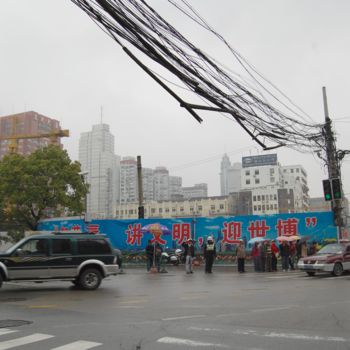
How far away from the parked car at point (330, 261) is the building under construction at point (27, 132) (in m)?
67.6

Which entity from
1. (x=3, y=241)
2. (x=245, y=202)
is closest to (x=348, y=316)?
(x=3, y=241)

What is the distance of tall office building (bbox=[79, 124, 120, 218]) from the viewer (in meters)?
70.9

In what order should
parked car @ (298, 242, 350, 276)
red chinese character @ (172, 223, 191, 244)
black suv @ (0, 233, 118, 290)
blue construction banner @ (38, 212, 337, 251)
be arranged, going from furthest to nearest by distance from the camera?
red chinese character @ (172, 223, 191, 244), blue construction banner @ (38, 212, 337, 251), parked car @ (298, 242, 350, 276), black suv @ (0, 233, 118, 290)

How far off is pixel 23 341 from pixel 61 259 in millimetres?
7914

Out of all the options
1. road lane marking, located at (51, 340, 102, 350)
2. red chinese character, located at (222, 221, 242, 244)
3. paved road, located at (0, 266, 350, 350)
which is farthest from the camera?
red chinese character, located at (222, 221, 242, 244)

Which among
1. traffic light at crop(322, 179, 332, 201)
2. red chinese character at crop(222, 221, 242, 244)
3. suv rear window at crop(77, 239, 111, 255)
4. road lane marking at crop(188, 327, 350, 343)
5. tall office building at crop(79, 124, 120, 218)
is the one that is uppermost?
tall office building at crop(79, 124, 120, 218)

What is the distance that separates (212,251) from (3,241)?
23003mm

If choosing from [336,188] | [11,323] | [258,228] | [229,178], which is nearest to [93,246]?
[11,323]

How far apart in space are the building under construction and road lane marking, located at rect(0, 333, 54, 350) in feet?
252

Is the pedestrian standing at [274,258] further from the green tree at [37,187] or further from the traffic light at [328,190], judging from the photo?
the green tree at [37,187]

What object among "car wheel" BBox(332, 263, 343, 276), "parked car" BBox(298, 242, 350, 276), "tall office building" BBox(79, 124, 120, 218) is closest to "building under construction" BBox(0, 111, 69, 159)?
"tall office building" BBox(79, 124, 120, 218)

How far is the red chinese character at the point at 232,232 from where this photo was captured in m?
26.0

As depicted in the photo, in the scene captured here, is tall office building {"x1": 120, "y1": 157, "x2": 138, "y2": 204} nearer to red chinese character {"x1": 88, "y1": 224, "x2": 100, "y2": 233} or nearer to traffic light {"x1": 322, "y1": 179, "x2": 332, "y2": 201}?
red chinese character {"x1": 88, "y1": 224, "x2": 100, "y2": 233}

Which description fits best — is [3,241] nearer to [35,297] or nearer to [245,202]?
[35,297]
